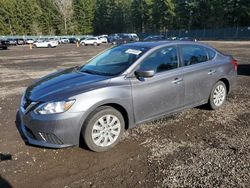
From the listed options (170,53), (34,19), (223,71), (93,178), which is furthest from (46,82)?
(34,19)

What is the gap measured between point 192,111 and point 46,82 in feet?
10.9

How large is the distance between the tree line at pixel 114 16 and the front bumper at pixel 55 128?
6817 centimetres

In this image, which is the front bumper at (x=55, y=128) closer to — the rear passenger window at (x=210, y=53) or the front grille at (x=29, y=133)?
the front grille at (x=29, y=133)

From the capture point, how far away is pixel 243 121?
18.9 feet

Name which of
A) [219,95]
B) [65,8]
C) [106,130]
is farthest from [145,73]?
[65,8]

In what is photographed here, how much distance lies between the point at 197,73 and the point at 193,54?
0.43 metres

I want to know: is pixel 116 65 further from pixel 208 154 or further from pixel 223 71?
pixel 223 71

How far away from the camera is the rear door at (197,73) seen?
5.52m

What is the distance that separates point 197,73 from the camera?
567 centimetres

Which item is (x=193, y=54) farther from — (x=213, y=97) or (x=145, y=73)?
(x=145, y=73)

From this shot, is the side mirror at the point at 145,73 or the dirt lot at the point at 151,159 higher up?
the side mirror at the point at 145,73

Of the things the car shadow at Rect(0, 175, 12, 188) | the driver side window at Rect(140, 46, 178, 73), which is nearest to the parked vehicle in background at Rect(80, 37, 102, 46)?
the driver side window at Rect(140, 46, 178, 73)

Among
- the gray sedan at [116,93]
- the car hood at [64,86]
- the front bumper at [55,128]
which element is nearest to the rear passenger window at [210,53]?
the gray sedan at [116,93]

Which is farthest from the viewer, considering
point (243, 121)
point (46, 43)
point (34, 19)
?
point (34, 19)
